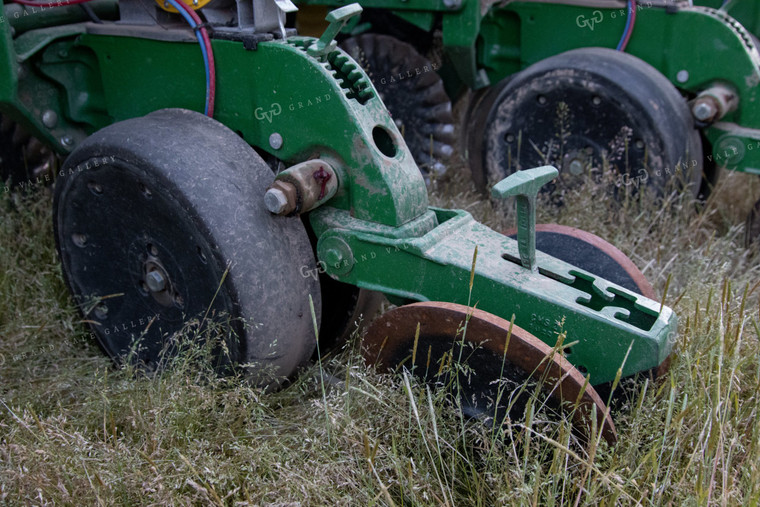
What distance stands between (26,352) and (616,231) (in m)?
2.24

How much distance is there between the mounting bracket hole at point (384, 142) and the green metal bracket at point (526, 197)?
405 mm

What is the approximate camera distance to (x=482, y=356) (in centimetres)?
174

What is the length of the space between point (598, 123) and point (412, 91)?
974mm

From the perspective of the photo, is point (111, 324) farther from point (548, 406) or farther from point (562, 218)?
point (562, 218)

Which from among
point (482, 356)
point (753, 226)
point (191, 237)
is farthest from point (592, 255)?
point (753, 226)

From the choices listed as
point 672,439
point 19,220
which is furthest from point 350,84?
point 19,220

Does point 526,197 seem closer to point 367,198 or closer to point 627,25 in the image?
point 367,198

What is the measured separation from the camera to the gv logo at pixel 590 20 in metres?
3.36

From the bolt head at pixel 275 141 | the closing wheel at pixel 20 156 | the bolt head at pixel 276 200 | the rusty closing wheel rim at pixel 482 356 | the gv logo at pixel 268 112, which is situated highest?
the gv logo at pixel 268 112

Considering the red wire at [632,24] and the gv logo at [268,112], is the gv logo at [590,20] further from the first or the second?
the gv logo at [268,112]

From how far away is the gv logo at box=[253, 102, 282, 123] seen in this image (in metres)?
2.09

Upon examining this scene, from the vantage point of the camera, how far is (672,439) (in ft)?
5.78

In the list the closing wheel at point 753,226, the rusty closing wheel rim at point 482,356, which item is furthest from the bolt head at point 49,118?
the closing wheel at point 753,226

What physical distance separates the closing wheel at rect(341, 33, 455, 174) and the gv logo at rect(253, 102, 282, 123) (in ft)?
5.20
